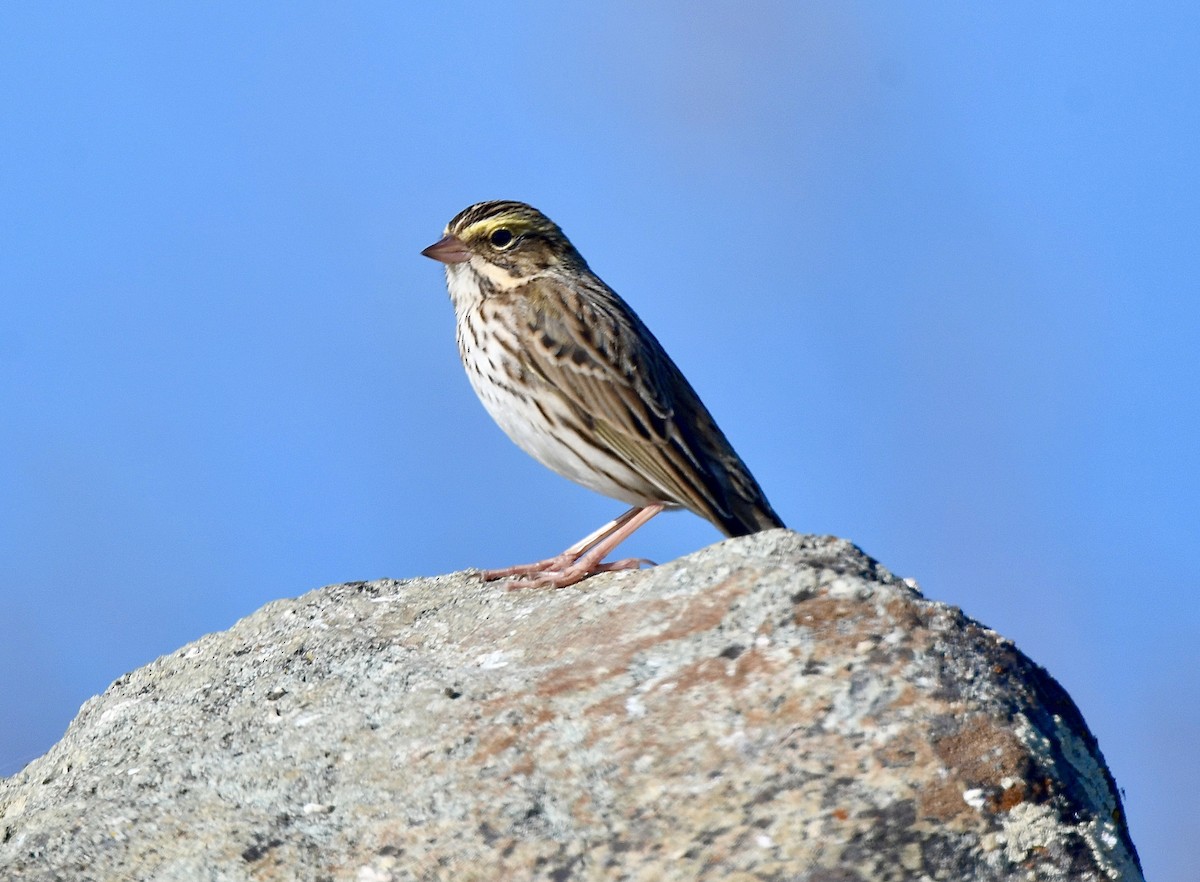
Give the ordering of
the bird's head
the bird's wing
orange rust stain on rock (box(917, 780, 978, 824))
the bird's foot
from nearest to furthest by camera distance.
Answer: orange rust stain on rock (box(917, 780, 978, 824)) → the bird's foot → the bird's wing → the bird's head

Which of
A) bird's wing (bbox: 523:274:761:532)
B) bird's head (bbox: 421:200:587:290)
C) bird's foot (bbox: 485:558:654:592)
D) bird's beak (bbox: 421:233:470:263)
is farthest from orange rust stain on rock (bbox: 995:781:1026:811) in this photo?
bird's beak (bbox: 421:233:470:263)

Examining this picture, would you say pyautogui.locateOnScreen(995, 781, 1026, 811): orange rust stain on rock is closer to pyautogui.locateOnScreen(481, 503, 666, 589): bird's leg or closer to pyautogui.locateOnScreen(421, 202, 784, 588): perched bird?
pyautogui.locateOnScreen(481, 503, 666, 589): bird's leg

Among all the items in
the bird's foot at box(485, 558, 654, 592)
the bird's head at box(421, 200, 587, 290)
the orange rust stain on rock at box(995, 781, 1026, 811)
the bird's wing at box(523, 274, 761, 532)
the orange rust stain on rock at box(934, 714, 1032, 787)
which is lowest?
the orange rust stain on rock at box(995, 781, 1026, 811)

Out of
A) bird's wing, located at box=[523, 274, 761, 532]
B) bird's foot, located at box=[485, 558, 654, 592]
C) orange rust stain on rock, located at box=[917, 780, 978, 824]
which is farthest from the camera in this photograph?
bird's wing, located at box=[523, 274, 761, 532]

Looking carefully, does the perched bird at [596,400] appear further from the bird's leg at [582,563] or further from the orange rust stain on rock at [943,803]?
the orange rust stain on rock at [943,803]

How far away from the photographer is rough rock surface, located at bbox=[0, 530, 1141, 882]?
14.1 feet

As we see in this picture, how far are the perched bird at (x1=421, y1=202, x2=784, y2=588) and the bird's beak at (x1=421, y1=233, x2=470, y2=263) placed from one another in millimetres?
105

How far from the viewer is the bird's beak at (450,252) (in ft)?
29.8

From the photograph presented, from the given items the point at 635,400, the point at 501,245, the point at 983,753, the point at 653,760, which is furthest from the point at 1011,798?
the point at 501,245

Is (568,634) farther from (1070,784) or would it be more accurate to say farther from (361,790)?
(1070,784)

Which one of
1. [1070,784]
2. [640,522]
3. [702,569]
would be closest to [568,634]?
[702,569]

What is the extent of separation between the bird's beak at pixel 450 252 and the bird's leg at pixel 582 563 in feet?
6.72

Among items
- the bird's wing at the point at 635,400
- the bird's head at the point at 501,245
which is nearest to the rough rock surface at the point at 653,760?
the bird's wing at the point at 635,400

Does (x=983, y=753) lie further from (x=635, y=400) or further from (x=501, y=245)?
(x=501, y=245)
